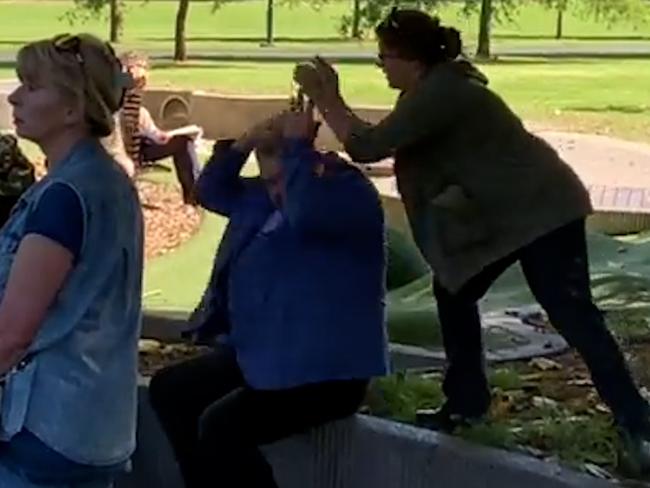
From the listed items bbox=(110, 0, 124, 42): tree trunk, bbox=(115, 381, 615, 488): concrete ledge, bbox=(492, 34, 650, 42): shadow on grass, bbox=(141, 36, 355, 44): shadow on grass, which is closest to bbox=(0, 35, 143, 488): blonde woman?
bbox=(115, 381, 615, 488): concrete ledge

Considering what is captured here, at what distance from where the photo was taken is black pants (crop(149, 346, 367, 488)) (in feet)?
16.2

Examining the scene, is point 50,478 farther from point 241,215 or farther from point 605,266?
point 605,266

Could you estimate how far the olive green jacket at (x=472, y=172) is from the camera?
5.19 meters

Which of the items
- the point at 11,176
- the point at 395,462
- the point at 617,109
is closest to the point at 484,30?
the point at 617,109

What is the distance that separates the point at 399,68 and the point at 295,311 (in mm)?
801

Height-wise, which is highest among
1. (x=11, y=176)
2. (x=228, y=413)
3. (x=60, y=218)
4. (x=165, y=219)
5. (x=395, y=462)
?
(x=60, y=218)

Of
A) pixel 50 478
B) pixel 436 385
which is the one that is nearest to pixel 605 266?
pixel 436 385

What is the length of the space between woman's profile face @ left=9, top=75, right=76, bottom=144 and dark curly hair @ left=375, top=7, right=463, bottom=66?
1.71m

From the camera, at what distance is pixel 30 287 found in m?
3.56

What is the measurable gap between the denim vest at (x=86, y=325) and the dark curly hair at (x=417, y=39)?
1601mm

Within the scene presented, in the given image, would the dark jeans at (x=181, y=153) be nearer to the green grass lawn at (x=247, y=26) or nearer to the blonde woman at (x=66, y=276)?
the blonde woman at (x=66, y=276)

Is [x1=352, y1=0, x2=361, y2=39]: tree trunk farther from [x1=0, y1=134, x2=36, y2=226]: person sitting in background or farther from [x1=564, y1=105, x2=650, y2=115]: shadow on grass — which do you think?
[x1=0, y1=134, x2=36, y2=226]: person sitting in background

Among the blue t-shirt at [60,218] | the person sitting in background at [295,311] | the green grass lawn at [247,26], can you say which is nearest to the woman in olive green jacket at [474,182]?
the person sitting in background at [295,311]

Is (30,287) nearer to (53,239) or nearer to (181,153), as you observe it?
(53,239)
